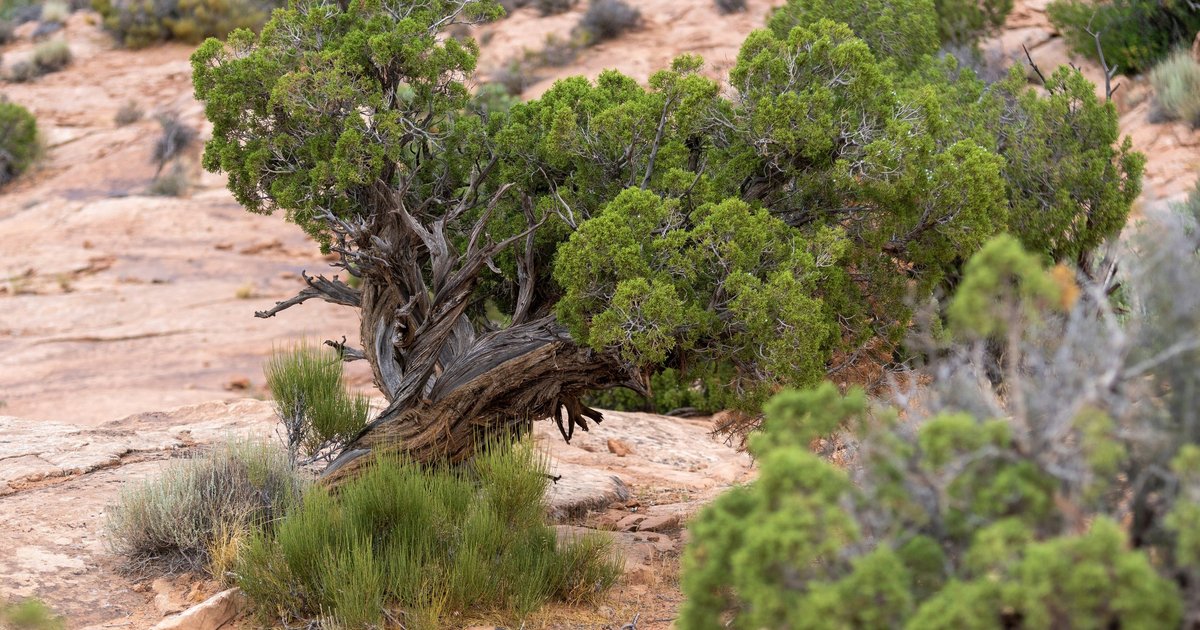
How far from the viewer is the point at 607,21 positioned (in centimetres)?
2334

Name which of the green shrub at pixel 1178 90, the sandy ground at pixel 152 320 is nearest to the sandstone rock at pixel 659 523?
the sandy ground at pixel 152 320

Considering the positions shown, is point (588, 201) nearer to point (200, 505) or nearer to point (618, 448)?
point (200, 505)

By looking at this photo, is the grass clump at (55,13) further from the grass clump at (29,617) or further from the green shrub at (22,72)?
the grass clump at (29,617)

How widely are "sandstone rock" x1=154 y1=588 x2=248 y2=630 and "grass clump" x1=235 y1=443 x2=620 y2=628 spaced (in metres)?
0.12

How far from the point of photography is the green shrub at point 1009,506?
247 centimetres

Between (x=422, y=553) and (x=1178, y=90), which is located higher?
(x=422, y=553)

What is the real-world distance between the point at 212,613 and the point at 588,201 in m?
2.98

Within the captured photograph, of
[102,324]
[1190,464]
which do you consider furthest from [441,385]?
[102,324]

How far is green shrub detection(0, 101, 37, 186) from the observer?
2191cm

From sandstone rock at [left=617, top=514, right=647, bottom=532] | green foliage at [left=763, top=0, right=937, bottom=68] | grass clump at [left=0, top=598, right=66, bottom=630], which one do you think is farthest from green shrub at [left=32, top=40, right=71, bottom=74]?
grass clump at [left=0, top=598, right=66, bottom=630]

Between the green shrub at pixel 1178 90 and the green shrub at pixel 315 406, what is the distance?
10.8 m

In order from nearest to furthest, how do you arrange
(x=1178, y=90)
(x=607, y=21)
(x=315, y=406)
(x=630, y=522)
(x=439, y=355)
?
(x=439, y=355)
(x=630, y=522)
(x=315, y=406)
(x=1178, y=90)
(x=607, y=21)

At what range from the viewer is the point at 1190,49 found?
1470cm

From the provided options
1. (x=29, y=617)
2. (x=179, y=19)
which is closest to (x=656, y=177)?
(x=29, y=617)
